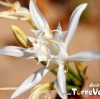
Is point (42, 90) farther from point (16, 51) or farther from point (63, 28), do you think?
point (63, 28)

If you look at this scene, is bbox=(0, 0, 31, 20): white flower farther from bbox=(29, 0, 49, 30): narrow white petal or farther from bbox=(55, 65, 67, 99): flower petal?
bbox=(55, 65, 67, 99): flower petal

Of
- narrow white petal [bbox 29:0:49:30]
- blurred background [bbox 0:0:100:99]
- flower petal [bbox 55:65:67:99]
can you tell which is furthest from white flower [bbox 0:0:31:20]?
blurred background [bbox 0:0:100:99]

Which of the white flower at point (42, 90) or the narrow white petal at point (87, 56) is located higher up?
the narrow white petal at point (87, 56)

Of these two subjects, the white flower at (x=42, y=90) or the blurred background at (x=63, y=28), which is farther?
the blurred background at (x=63, y=28)

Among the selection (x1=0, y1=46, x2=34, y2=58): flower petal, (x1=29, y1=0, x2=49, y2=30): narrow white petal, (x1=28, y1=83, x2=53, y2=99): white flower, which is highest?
(x1=29, y1=0, x2=49, y2=30): narrow white petal

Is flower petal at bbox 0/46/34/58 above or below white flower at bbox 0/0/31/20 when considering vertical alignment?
below

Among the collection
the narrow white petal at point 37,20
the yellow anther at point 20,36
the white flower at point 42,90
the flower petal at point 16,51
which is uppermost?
the narrow white petal at point 37,20

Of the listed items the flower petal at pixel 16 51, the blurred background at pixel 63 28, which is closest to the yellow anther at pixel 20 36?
the flower petal at pixel 16 51

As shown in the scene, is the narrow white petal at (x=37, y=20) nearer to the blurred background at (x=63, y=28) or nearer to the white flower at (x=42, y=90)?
the white flower at (x=42, y=90)
